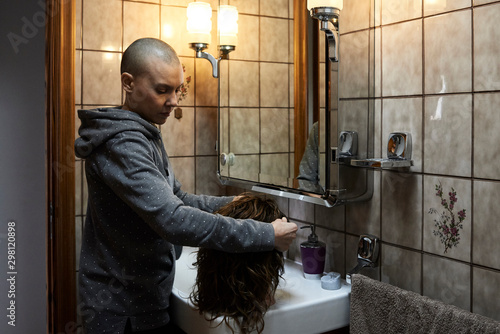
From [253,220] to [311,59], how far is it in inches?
21.6

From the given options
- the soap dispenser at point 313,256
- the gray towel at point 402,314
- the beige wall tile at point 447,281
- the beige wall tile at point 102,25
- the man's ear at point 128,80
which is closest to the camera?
the gray towel at point 402,314

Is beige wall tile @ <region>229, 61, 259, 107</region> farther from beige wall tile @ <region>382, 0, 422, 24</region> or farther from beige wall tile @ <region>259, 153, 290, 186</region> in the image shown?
beige wall tile @ <region>382, 0, 422, 24</region>

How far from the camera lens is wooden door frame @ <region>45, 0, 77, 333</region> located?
6.04 feet

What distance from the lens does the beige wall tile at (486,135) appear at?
44.4 inches

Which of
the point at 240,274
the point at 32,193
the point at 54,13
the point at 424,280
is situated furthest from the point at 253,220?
the point at 32,193

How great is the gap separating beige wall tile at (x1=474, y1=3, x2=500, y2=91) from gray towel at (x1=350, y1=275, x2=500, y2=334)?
52 centimetres

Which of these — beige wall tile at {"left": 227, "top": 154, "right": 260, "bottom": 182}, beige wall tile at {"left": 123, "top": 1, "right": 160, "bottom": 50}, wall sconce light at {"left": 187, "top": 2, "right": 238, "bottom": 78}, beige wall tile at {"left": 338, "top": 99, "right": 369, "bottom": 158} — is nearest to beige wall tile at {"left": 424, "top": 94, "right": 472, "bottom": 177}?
beige wall tile at {"left": 338, "top": 99, "right": 369, "bottom": 158}

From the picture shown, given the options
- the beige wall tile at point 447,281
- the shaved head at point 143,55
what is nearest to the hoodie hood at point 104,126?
the shaved head at point 143,55

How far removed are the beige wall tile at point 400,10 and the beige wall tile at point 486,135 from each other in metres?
0.30

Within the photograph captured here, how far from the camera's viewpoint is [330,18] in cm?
137

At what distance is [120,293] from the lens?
4.33 feet

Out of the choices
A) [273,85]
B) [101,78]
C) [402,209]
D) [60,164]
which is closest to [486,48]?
[402,209]

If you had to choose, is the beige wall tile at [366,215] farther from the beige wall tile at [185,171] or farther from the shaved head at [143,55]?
the beige wall tile at [185,171]

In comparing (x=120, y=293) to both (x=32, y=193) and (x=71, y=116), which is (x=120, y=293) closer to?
(x=71, y=116)
